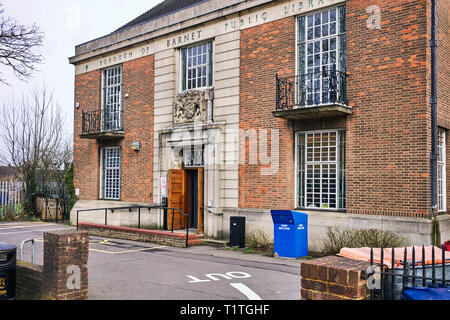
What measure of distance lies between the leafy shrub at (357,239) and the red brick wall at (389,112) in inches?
24.8

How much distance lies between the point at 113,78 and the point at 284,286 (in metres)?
13.9

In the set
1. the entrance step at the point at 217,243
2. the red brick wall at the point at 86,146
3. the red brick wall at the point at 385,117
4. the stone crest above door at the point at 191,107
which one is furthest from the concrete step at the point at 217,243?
the red brick wall at the point at 86,146

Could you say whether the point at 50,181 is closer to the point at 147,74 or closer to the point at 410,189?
the point at 147,74

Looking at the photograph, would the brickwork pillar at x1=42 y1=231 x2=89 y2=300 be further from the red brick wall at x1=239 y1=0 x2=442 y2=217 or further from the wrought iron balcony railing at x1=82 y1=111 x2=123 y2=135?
the wrought iron balcony railing at x1=82 y1=111 x2=123 y2=135

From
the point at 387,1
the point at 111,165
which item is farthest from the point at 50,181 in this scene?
the point at 387,1

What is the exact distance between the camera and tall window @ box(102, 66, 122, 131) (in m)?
19.2

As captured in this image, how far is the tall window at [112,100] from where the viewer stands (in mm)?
19223

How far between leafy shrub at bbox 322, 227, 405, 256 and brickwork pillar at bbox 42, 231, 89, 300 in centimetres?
680

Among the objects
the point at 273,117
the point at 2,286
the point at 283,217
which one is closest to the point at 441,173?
the point at 283,217

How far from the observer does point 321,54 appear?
520 inches

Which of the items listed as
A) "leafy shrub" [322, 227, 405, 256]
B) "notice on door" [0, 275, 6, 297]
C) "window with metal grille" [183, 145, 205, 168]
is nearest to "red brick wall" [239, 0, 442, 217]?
"leafy shrub" [322, 227, 405, 256]

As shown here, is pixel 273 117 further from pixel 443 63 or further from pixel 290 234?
pixel 443 63

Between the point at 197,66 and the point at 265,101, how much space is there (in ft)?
11.8

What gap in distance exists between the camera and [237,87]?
1496 centimetres
